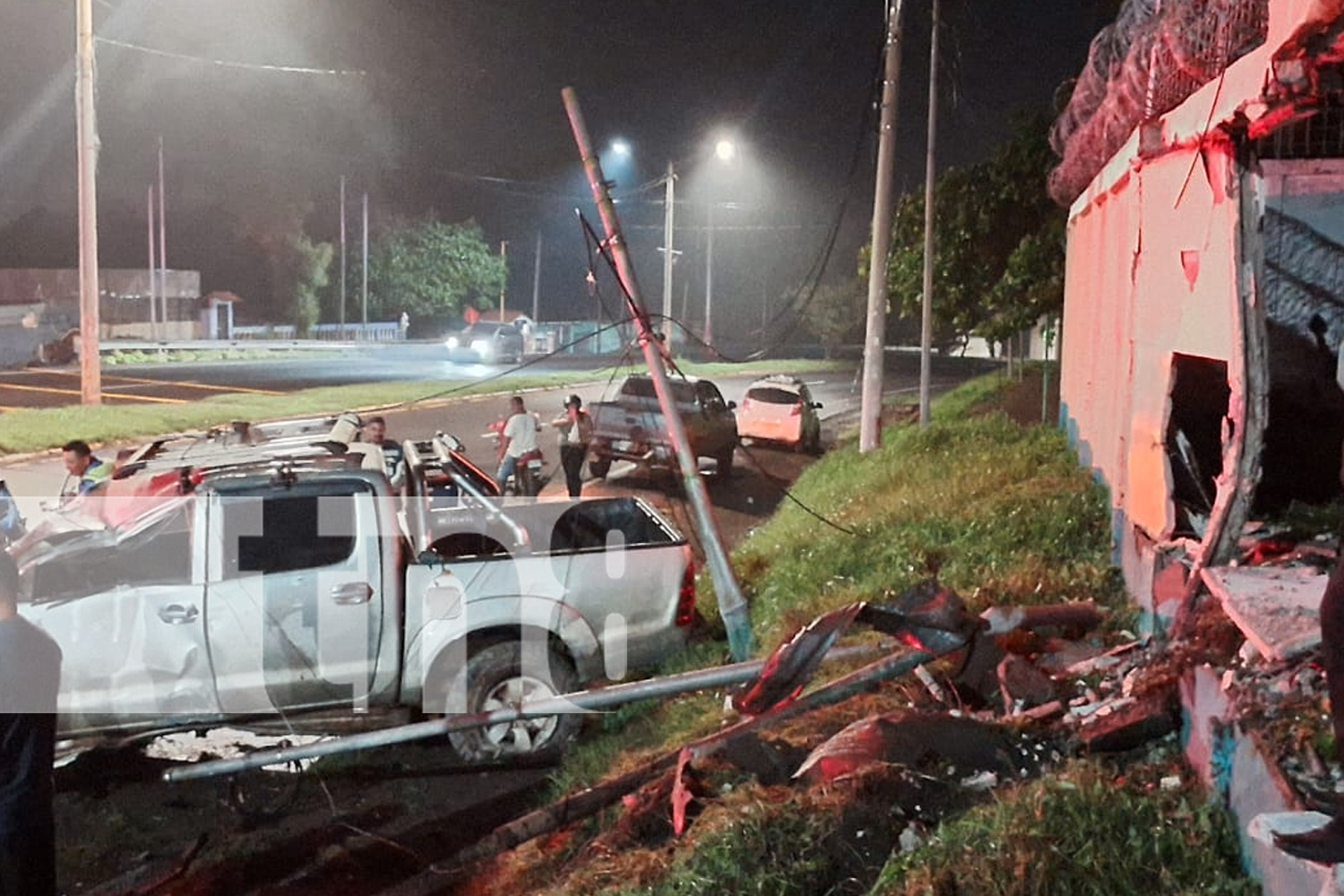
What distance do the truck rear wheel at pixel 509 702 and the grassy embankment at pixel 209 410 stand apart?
24.2 ft

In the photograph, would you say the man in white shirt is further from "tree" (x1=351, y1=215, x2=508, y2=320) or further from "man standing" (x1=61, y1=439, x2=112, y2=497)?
"tree" (x1=351, y1=215, x2=508, y2=320)

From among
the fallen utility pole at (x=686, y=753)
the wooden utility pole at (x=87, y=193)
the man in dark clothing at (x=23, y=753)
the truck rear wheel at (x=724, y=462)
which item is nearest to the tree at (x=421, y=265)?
the wooden utility pole at (x=87, y=193)

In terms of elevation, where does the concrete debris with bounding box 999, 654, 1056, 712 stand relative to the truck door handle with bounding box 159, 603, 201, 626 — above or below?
below

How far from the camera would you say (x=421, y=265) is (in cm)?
6494

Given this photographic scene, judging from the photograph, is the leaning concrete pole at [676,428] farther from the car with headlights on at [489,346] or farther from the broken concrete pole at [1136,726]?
the car with headlights on at [489,346]

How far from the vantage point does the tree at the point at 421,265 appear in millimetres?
64438

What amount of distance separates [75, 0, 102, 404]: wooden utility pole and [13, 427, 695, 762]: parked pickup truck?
14.7 metres

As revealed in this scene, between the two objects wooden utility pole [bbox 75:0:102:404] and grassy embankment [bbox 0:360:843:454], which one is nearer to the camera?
wooden utility pole [bbox 75:0:102:404]

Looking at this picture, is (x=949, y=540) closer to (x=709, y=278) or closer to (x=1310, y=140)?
(x=1310, y=140)

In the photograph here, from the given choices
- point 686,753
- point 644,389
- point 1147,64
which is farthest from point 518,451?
point 686,753

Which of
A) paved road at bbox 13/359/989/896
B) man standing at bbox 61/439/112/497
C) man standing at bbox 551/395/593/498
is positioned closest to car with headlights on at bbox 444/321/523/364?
man standing at bbox 551/395/593/498

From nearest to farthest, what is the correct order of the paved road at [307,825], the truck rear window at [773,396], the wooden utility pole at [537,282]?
the paved road at [307,825] → the truck rear window at [773,396] → the wooden utility pole at [537,282]

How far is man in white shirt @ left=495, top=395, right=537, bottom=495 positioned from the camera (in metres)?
13.8

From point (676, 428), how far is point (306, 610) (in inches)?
107
